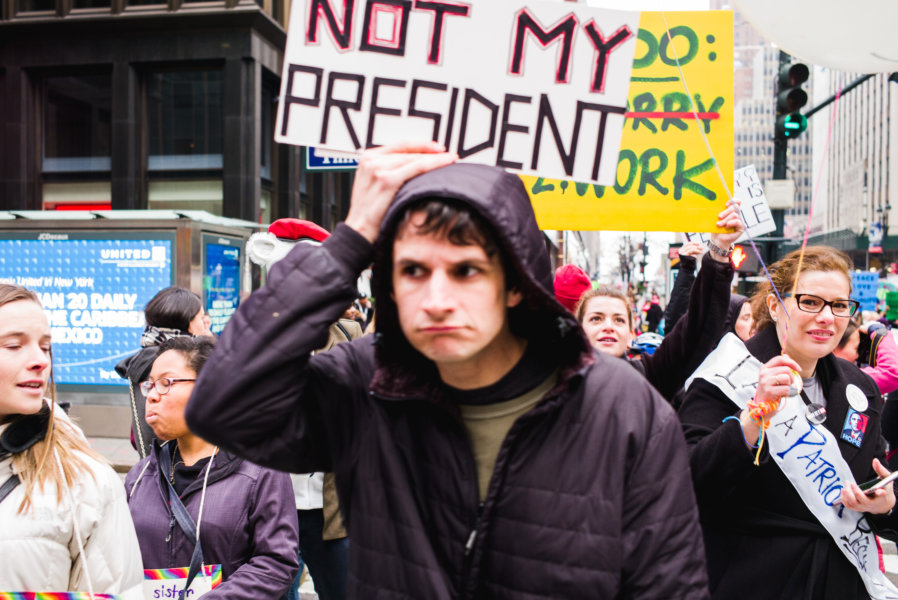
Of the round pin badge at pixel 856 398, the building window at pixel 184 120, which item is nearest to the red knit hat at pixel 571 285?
the round pin badge at pixel 856 398

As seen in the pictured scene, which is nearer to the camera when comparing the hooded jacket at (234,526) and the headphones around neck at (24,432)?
the headphones around neck at (24,432)

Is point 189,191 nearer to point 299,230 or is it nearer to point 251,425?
point 299,230

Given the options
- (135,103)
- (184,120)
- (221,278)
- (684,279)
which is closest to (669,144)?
(684,279)

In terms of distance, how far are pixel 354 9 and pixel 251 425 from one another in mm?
1167

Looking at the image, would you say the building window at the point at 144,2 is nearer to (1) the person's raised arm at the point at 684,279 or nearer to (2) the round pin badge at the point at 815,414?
(1) the person's raised arm at the point at 684,279

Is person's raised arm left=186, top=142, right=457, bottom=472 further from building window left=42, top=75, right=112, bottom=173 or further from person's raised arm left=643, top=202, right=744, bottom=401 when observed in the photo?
building window left=42, top=75, right=112, bottom=173

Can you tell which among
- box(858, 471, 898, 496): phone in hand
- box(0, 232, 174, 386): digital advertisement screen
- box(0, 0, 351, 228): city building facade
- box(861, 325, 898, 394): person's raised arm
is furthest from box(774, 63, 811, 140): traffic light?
box(0, 0, 351, 228): city building facade

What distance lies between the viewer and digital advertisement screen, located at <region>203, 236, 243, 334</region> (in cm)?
910

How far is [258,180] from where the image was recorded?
17250 mm

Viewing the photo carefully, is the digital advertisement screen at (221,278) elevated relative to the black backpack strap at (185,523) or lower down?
elevated

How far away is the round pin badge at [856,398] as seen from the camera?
2.57 metres

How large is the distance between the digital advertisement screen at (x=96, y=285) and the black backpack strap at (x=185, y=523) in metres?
6.66

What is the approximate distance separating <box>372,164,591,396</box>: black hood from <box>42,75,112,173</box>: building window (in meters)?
18.5

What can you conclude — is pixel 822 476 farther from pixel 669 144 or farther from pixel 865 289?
pixel 865 289
